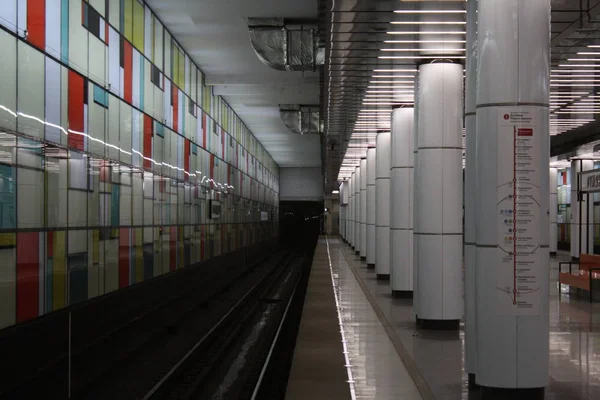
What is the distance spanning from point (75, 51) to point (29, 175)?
127 inches

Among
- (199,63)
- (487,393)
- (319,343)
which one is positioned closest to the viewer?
(487,393)

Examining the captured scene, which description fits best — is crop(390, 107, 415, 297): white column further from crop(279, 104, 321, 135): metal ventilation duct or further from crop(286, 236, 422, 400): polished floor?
crop(279, 104, 321, 135): metal ventilation duct

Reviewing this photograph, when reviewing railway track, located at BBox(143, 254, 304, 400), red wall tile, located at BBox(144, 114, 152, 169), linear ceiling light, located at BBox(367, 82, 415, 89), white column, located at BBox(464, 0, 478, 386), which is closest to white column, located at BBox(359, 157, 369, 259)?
railway track, located at BBox(143, 254, 304, 400)

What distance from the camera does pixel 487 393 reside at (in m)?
7.62

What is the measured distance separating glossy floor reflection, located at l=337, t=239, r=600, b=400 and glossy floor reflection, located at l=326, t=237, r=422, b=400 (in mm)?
274

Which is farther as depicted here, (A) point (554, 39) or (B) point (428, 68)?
(B) point (428, 68)

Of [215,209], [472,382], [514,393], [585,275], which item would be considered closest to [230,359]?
[472,382]

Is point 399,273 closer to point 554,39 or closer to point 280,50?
point 280,50

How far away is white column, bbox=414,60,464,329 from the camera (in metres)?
13.4

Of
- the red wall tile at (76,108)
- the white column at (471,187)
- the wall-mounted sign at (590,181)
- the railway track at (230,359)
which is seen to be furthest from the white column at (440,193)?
the wall-mounted sign at (590,181)

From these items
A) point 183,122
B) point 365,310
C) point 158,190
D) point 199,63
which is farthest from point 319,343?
point 199,63

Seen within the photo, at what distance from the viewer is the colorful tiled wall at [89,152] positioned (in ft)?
38.1

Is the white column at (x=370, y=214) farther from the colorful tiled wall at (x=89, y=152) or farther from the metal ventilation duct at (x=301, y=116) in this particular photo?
the colorful tiled wall at (x=89, y=152)

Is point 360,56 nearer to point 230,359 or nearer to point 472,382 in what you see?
point 230,359
